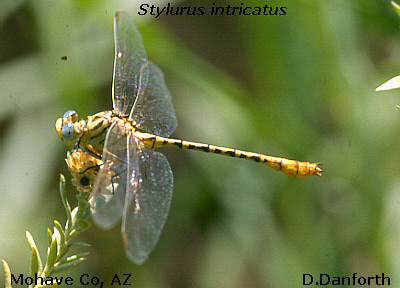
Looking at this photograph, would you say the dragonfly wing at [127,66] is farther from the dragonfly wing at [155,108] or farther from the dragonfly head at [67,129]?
the dragonfly head at [67,129]

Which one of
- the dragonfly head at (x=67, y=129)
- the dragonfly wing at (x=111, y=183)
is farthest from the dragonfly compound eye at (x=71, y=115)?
the dragonfly wing at (x=111, y=183)

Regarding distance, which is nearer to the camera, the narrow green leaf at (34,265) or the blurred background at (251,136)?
the narrow green leaf at (34,265)

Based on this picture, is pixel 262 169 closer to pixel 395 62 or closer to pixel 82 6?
pixel 395 62

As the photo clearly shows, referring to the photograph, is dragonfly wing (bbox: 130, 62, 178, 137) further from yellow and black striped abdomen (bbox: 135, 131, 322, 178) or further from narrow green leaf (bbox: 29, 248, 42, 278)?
narrow green leaf (bbox: 29, 248, 42, 278)

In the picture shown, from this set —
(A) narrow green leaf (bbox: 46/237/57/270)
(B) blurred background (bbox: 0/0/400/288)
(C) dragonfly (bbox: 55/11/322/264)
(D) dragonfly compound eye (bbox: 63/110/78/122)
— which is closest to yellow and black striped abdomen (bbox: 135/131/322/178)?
(C) dragonfly (bbox: 55/11/322/264)

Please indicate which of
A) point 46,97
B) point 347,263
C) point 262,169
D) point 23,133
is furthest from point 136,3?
point 347,263

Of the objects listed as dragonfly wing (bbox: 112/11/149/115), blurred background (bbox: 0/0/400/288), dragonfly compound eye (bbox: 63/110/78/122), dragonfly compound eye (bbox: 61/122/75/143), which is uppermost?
dragonfly wing (bbox: 112/11/149/115)
